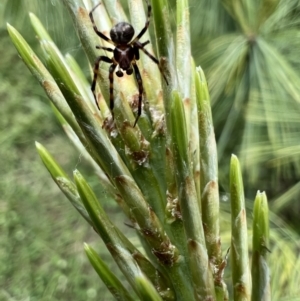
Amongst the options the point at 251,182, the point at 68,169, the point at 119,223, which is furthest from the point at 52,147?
the point at 251,182

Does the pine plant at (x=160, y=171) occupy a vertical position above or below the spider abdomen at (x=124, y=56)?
below

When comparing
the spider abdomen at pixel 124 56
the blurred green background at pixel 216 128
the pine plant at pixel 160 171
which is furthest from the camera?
the blurred green background at pixel 216 128

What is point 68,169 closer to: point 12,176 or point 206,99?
point 12,176

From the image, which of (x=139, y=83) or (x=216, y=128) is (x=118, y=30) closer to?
(x=139, y=83)

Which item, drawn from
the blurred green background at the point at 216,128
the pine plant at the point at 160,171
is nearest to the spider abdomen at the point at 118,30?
the pine plant at the point at 160,171

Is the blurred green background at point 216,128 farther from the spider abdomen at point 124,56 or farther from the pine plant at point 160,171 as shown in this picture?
the pine plant at point 160,171

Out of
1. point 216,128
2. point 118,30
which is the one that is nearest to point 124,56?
point 118,30
